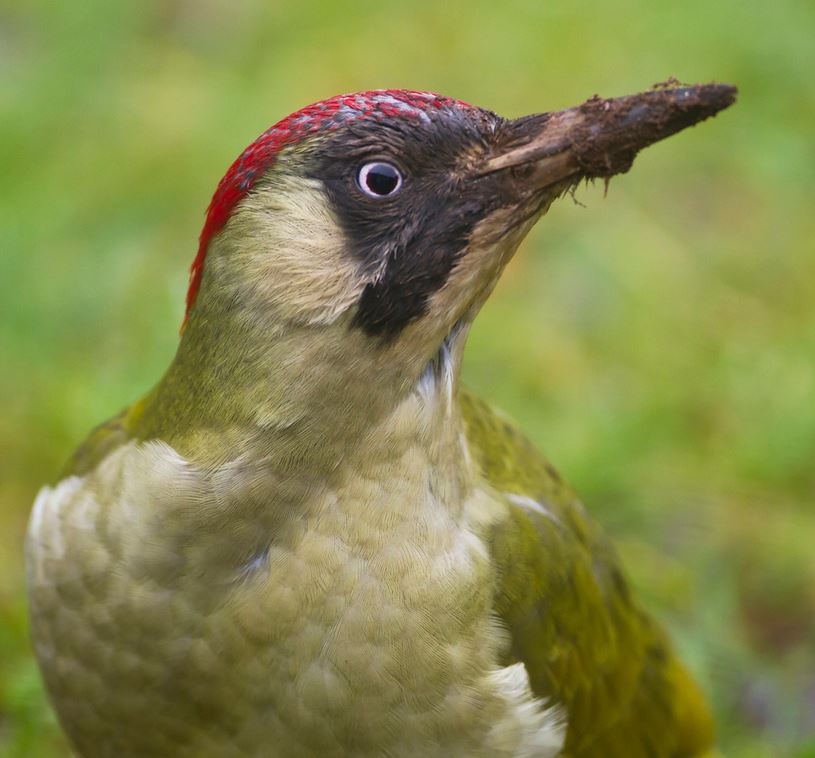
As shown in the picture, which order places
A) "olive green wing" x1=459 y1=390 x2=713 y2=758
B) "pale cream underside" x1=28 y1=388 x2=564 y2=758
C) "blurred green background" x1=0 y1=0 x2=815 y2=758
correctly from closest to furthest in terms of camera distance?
"pale cream underside" x1=28 y1=388 x2=564 y2=758
"olive green wing" x1=459 y1=390 x2=713 y2=758
"blurred green background" x1=0 y1=0 x2=815 y2=758

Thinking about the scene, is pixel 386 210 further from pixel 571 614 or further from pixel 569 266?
pixel 569 266

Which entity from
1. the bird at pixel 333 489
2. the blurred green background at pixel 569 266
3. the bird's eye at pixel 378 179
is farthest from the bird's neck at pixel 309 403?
the blurred green background at pixel 569 266

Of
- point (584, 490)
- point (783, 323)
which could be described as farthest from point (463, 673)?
point (783, 323)

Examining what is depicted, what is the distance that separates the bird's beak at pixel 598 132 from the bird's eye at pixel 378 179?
16 cm

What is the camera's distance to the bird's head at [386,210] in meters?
2.52

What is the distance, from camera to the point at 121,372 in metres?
4.52

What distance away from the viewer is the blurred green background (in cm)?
432

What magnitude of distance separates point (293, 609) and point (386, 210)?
74 centimetres

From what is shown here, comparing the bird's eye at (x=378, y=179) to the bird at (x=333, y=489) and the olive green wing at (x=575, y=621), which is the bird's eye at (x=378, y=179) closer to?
the bird at (x=333, y=489)

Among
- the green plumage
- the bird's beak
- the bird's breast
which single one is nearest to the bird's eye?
the bird's beak

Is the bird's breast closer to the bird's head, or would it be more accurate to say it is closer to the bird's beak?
the bird's head

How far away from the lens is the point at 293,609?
2.67 metres

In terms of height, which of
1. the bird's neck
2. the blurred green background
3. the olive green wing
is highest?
the blurred green background

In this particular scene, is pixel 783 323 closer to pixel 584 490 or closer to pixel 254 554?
pixel 584 490
